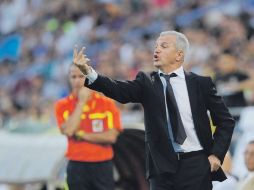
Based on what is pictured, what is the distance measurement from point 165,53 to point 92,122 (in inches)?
91.1

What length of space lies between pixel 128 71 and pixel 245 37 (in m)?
2.62

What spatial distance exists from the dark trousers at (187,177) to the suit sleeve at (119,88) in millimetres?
639

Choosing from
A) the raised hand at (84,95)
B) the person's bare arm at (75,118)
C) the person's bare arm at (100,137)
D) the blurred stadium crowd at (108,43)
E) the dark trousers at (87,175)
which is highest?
the blurred stadium crowd at (108,43)

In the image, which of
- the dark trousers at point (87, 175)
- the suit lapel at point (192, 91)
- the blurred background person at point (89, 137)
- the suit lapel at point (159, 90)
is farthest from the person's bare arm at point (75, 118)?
the suit lapel at point (192, 91)

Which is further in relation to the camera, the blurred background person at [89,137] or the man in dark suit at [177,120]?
the blurred background person at [89,137]

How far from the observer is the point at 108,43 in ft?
64.3

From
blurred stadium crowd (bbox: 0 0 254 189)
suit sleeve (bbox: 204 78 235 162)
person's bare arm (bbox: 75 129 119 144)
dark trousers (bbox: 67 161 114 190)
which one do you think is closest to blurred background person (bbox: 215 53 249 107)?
blurred stadium crowd (bbox: 0 0 254 189)

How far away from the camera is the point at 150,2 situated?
62.8 ft

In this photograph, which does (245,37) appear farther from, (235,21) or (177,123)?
(177,123)

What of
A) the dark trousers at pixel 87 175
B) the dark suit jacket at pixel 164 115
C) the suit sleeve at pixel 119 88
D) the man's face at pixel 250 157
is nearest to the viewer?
the suit sleeve at pixel 119 88

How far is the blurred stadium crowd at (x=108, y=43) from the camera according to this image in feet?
46.5

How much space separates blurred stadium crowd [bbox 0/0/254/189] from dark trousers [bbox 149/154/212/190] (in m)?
5.07

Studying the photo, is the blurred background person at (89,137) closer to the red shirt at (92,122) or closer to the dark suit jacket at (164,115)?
the red shirt at (92,122)

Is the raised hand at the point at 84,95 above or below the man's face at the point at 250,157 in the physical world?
above
